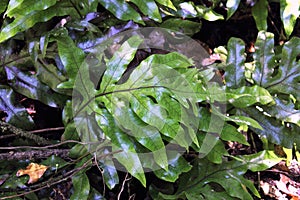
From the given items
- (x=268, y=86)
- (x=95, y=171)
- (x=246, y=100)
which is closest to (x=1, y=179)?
(x=95, y=171)

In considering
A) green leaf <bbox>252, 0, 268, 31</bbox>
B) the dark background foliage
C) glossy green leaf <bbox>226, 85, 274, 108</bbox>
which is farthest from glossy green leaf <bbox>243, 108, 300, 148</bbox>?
green leaf <bbox>252, 0, 268, 31</bbox>

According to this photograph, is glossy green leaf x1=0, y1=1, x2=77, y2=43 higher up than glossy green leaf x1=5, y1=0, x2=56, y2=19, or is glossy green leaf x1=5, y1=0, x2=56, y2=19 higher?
glossy green leaf x1=5, y1=0, x2=56, y2=19

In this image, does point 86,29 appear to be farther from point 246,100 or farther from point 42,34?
point 246,100

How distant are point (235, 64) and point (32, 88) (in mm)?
834

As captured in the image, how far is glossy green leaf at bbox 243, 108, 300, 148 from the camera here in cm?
162

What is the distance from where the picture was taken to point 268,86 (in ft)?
5.48

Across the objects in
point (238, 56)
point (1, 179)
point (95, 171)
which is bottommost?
point (95, 171)

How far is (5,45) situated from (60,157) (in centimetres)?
50

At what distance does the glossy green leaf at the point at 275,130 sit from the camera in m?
1.62

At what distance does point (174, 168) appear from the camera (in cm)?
153

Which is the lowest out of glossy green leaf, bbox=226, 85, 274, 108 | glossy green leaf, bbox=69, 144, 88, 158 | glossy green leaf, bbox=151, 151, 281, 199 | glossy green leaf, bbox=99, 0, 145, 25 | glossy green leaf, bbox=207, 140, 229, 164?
glossy green leaf, bbox=151, 151, 281, 199

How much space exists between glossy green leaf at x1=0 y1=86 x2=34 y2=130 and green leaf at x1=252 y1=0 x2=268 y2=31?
1.14 metres

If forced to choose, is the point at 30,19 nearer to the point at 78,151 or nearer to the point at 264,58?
the point at 78,151

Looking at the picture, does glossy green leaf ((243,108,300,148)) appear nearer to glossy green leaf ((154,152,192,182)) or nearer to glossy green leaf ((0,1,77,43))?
glossy green leaf ((154,152,192,182))
